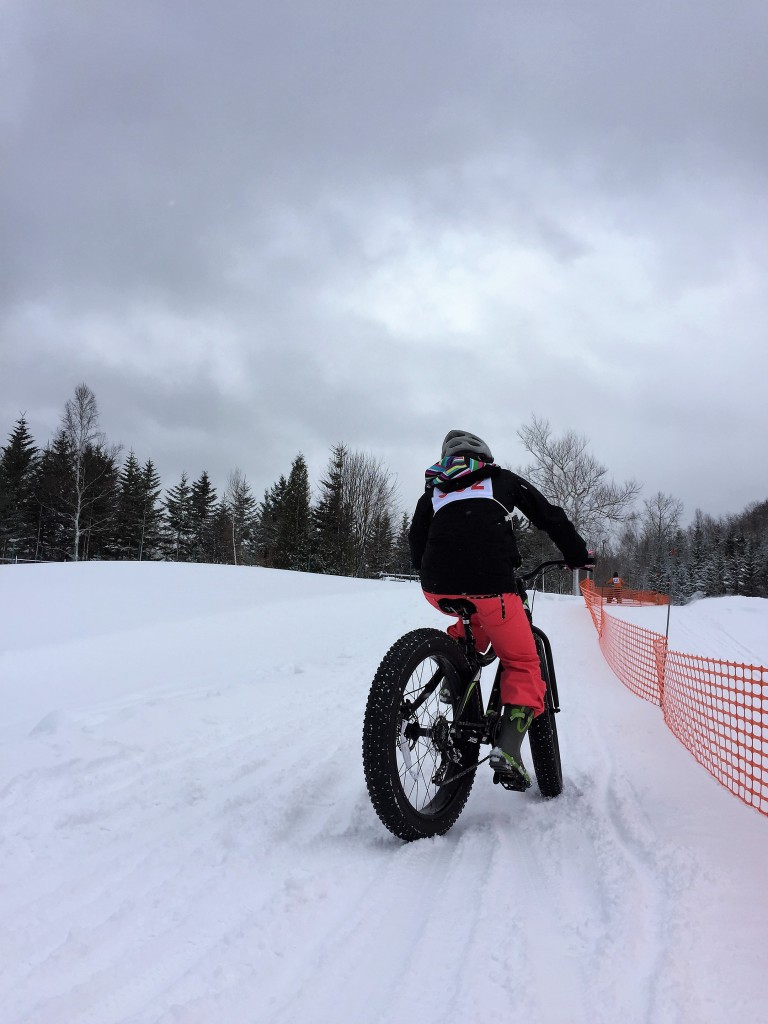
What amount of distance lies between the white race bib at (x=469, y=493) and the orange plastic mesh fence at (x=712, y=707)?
6.15ft

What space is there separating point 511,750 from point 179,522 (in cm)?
5011

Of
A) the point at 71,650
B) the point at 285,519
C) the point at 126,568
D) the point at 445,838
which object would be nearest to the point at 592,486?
the point at 285,519

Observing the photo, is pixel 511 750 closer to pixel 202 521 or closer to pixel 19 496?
pixel 19 496

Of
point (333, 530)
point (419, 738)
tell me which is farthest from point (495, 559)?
point (333, 530)

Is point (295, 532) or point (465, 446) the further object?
point (295, 532)

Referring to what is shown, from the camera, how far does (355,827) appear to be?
246 cm

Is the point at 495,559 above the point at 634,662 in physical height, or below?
above

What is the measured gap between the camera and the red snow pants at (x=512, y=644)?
2.60 m

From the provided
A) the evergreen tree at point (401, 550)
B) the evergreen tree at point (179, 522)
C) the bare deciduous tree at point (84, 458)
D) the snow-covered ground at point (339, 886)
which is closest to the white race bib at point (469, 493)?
the snow-covered ground at point (339, 886)

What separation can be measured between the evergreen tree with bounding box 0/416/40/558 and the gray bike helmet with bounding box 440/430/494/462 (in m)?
41.6

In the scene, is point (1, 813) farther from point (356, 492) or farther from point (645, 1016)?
point (356, 492)

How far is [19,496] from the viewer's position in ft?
128

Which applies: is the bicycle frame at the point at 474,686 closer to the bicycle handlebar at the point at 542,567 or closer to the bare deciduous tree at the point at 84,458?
the bicycle handlebar at the point at 542,567

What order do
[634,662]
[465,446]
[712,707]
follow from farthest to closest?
[634,662] < [712,707] < [465,446]
